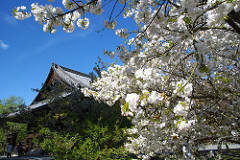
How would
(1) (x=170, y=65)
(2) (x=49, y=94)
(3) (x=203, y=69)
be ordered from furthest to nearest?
1. (2) (x=49, y=94)
2. (1) (x=170, y=65)
3. (3) (x=203, y=69)

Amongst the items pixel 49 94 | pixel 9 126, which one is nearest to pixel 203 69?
pixel 49 94

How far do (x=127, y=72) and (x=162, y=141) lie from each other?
1771mm

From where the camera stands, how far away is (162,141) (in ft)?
10.3

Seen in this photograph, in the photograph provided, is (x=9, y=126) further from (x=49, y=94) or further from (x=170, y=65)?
(x=170, y=65)

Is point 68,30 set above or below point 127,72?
above

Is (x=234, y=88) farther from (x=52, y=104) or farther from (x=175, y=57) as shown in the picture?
(x=52, y=104)

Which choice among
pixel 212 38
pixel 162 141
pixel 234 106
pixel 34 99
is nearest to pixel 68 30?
pixel 162 141

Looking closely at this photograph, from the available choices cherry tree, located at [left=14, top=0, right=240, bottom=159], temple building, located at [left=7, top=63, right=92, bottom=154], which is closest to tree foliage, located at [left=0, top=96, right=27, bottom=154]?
temple building, located at [left=7, top=63, right=92, bottom=154]

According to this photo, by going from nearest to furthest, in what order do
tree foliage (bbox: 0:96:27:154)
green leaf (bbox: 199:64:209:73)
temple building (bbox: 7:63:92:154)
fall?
green leaf (bbox: 199:64:209:73) → temple building (bbox: 7:63:92:154) → tree foliage (bbox: 0:96:27:154)

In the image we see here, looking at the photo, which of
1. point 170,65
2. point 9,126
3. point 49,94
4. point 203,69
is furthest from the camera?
point 9,126

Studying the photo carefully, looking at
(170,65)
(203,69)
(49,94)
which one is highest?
(49,94)

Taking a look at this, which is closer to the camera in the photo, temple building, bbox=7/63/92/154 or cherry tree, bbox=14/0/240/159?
cherry tree, bbox=14/0/240/159

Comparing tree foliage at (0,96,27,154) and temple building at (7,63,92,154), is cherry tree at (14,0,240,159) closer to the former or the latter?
temple building at (7,63,92,154)

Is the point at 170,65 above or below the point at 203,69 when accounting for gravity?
above
